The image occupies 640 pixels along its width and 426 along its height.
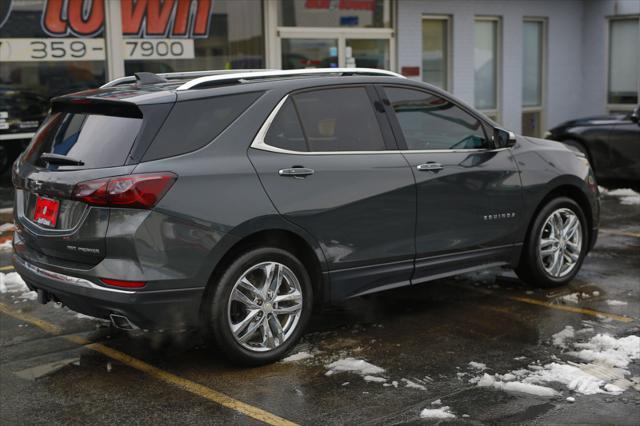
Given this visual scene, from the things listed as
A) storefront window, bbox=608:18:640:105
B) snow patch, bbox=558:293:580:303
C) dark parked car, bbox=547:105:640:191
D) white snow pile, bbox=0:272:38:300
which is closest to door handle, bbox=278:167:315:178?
snow patch, bbox=558:293:580:303

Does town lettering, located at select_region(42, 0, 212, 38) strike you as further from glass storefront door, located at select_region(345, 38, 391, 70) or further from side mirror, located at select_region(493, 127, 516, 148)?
side mirror, located at select_region(493, 127, 516, 148)

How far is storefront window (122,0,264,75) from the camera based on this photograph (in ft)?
42.5

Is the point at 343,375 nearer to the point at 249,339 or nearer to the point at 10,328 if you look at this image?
the point at 249,339

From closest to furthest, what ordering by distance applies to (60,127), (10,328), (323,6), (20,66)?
(60,127)
(10,328)
(20,66)
(323,6)

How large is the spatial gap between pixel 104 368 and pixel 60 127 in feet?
4.96

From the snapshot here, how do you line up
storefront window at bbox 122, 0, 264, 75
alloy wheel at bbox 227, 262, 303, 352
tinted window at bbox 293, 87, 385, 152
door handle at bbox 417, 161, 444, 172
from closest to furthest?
alloy wheel at bbox 227, 262, 303, 352 → tinted window at bbox 293, 87, 385, 152 → door handle at bbox 417, 161, 444, 172 → storefront window at bbox 122, 0, 264, 75

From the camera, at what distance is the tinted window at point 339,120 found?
572cm

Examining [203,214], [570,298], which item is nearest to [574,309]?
[570,298]

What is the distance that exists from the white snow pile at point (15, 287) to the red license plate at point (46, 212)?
1.80 meters

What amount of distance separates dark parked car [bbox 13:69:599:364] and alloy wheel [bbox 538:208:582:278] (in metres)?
0.53

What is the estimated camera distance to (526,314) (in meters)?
6.48

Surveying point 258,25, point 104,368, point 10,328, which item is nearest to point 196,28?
point 258,25

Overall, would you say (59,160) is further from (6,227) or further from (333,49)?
(333,49)

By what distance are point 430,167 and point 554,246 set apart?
1592mm
